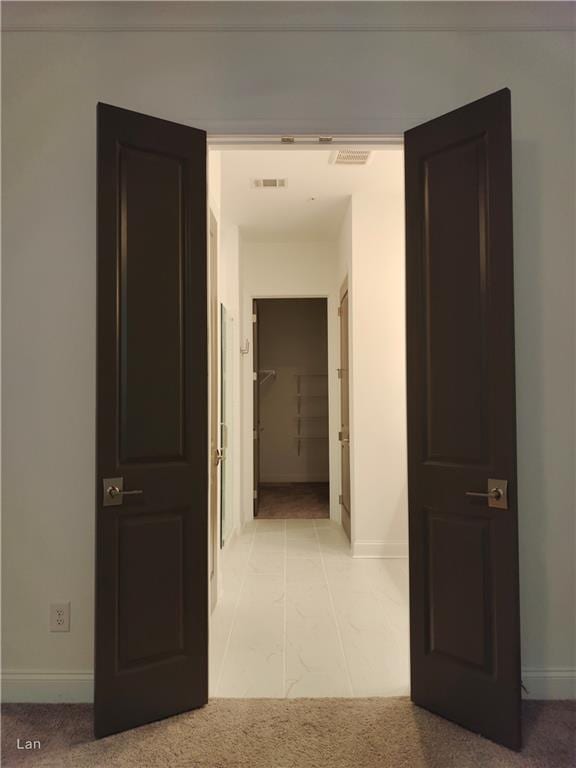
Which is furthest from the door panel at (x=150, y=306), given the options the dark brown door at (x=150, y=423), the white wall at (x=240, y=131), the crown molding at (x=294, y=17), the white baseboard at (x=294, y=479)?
the white baseboard at (x=294, y=479)

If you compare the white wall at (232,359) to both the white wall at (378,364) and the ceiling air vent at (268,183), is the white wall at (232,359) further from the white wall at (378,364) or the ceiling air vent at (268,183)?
the white wall at (378,364)

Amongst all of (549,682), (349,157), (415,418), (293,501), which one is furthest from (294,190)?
(293,501)

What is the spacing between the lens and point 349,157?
3818 mm

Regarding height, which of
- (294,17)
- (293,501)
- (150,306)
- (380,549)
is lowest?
(293,501)

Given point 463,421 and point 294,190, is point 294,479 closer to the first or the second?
point 294,190

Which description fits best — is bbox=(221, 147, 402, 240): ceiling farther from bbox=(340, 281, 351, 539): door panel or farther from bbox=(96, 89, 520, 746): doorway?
bbox=(96, 89, 520, 746): doorway

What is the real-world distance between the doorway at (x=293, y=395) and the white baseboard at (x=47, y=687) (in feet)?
20.3

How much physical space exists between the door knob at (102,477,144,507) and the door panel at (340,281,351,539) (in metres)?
3.15

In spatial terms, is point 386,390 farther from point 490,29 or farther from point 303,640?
point 490,29

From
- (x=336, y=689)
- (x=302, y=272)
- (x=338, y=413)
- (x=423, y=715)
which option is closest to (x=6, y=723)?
(x=336, y=689)

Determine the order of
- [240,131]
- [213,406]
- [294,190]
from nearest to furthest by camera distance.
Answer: [240,131] → [213,406] → [294,190]

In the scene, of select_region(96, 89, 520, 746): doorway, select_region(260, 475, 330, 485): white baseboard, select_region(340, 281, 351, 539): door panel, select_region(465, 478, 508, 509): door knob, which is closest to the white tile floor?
select_region(96, 89, 520, 746): doorway

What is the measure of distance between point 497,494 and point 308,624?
1.65 m

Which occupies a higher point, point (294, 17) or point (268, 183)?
point (268, 183)
